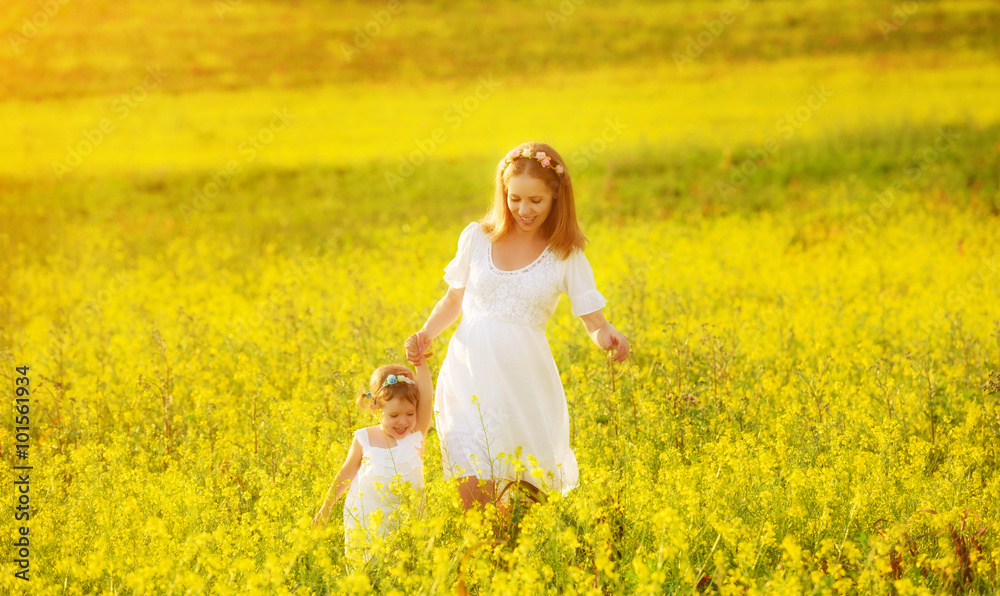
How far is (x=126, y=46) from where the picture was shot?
25.2 meters

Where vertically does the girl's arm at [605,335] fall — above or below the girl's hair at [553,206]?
below

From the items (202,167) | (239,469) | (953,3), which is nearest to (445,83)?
(202,167)

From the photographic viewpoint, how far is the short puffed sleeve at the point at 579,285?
3.54m

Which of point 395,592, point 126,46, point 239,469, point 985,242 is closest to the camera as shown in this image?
point 395,592

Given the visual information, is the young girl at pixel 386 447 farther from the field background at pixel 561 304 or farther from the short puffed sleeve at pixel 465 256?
the short puffed sleeve at pixel 465 256

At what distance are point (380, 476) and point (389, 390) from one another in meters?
0.35

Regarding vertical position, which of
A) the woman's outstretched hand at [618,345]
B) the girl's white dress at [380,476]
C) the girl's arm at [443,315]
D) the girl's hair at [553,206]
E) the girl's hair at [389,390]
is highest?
the girl's hair at [553,206]

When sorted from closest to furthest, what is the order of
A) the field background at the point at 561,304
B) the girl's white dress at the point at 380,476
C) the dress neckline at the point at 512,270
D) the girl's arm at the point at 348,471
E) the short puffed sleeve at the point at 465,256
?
the field background at the point at 561,304
the girl's white dress at the point at 380,476
the girl's arm at the point at 348,471
the dress neckline at the point at 512,270
the short puffed sleeve at the point at 465,256

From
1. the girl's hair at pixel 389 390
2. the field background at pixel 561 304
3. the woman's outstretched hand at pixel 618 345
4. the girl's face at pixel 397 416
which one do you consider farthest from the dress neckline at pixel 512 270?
the field background at pixel 561 304

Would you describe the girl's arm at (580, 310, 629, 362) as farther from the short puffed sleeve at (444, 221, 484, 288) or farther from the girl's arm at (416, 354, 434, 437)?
the girl's arm at (416, 354, 434, 437)

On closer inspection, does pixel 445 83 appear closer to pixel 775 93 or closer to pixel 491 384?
pixel 775 93

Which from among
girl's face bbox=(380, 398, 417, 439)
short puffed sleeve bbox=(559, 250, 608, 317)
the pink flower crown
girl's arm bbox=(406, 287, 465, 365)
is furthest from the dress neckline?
girl's face bbox=(380, 398, 417, 439)

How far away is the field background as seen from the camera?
124 inches

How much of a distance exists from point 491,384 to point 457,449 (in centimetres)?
32
